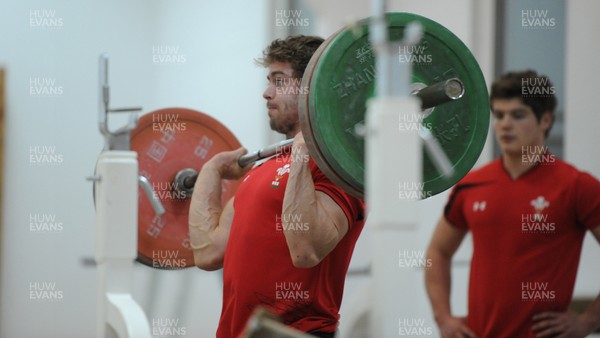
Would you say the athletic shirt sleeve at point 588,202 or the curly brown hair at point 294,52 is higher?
the curly brown hair at point 294,52

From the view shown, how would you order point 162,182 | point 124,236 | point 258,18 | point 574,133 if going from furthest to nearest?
point 258,18 → point 574,133 → point 162,182 → point 124,236

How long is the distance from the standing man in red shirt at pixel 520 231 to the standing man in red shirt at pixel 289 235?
50 cm

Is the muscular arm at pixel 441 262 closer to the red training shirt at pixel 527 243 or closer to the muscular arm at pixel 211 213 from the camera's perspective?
the red training shirt at pixel 527 243

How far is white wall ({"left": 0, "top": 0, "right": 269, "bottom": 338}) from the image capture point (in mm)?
5453

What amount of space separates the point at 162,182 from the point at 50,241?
1950 millimetres

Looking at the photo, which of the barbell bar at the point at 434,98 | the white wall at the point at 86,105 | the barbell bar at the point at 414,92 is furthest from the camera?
the white wall at the point at 86,105

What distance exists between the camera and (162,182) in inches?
150

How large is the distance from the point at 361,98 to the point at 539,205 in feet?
2.97

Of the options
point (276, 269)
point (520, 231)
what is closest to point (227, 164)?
point (276, 269)

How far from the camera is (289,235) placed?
2857 millimetres

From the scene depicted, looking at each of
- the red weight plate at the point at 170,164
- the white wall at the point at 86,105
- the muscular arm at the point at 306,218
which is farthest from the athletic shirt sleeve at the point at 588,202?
the white wall at the point at 86,105

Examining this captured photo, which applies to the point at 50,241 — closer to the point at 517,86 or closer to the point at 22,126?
the point at 22,126

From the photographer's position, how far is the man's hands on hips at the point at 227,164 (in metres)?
3.56

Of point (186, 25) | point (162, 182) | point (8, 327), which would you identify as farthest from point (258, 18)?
point (8, 327)
